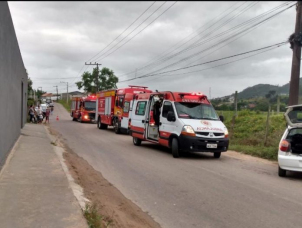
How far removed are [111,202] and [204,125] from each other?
19.6 ft

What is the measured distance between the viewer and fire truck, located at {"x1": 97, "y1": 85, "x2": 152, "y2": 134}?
67.7 ft

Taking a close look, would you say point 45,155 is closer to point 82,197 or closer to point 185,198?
point 82,197

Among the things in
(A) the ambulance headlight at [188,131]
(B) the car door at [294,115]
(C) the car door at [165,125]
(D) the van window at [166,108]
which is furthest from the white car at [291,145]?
(D) the van window at [166,108]

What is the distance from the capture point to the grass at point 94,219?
475cm

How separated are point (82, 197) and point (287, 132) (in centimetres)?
579

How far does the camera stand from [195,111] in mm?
12445

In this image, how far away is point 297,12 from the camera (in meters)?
13.2

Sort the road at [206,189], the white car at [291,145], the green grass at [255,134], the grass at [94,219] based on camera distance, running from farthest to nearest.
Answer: the green grass at [255,134] → the white car at [291,145] → the road at [206,189] → the grass at [94,219]

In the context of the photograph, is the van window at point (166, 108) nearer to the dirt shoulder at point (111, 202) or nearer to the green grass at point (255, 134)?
the green grass at point (255, 134)

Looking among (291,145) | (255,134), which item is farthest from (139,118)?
(291,145)

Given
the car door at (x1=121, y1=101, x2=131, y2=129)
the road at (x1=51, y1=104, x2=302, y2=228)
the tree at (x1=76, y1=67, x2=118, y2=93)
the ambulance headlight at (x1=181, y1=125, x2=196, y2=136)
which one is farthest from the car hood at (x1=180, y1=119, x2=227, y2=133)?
the tree at (x1=76, y1=67, x2=118, y2=93)

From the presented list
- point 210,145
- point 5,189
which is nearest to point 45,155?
point 5,189

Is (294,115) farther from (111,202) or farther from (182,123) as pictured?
(111,202)

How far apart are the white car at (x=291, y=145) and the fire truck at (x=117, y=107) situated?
36.6 feet
